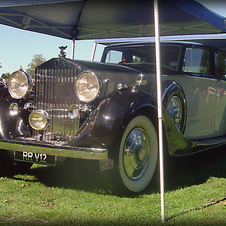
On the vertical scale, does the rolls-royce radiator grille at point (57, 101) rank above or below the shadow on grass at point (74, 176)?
above

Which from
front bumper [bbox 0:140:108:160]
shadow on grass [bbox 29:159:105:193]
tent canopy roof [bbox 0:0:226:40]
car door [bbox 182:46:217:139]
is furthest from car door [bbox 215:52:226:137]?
front bumper [bbox 0:140:108:160]

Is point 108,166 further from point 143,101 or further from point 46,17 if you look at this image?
point 46,17

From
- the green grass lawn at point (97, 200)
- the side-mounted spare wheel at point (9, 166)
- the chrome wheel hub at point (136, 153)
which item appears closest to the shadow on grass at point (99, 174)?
the green grass lawn at point (97, 200)

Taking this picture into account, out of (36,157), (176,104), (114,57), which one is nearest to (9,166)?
(36,157)

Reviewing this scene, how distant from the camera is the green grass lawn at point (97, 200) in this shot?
104 inches

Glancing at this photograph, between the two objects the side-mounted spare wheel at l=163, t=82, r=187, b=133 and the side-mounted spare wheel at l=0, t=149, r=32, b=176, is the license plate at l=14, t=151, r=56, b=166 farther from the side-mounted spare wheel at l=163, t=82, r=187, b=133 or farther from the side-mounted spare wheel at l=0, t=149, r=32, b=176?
the side-mounted spare wheel at l=163, t=82, r=187, b=133

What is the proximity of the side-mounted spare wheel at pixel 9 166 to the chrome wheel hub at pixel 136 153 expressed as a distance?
1.60 meters

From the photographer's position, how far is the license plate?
3158 mm

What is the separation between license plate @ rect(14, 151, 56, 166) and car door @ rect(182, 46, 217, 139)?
6.58 ft

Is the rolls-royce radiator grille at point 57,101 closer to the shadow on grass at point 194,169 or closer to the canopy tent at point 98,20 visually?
the shadow on grass at point 194,169

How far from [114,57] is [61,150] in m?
2.75

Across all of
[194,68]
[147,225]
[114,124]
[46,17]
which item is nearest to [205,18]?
[194,68]

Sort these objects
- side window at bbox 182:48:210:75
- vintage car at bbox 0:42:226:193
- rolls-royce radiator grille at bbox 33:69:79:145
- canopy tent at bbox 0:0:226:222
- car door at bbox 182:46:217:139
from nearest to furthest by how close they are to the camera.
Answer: vintage car at bbox 0:42:226:193 < rolls-royce radiator grille at bbox 33:69:79:145 < car door at bbox 182:46:217:139 < side window at bbox 182:48:210:75 < canopy tent at bbox 0:0:226:222

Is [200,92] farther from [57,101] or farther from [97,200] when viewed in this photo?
[97,200]
